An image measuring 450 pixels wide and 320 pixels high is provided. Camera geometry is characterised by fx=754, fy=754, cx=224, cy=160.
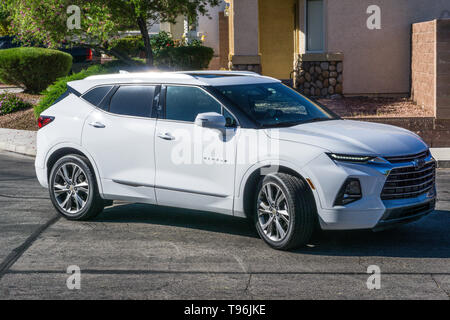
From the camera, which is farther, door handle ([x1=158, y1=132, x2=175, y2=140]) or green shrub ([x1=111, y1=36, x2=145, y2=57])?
green shrub ([x1=111, y1=36, x2=145, y2=57])

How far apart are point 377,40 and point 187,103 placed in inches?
512

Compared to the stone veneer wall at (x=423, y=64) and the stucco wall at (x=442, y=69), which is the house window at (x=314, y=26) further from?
the stucco wall at (x=442, y=69)

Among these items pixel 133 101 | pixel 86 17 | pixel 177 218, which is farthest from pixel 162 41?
pixel 133 101

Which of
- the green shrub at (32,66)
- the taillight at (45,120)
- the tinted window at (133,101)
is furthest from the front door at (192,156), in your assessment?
the green shrub at (32,66)

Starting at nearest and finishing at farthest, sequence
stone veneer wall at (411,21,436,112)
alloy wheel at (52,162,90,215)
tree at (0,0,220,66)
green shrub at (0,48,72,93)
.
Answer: alloy wheel at (52,162,90,215) → stone veneer wall at (411,21,436,112) → tree at (0,0,220,66) → green shrub at (0,48,72,93)

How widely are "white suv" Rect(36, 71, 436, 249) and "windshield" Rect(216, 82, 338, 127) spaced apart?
0.06ft

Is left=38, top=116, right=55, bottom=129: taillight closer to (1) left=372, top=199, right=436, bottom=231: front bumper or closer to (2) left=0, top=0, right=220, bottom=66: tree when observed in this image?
(1) left=372, top=199, right=436, bottom=231: front bumper

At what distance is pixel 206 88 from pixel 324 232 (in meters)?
2.02

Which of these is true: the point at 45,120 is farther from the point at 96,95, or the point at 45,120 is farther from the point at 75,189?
the point at 75,189

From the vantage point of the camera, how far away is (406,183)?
23.7ft

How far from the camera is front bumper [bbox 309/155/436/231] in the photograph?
694 cm

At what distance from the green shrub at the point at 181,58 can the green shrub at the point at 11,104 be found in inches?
205

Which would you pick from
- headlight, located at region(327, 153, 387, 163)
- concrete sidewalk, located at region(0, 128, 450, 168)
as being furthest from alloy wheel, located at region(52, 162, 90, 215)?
concrete sidewalk, located at region(0, 128, 450, 168)
